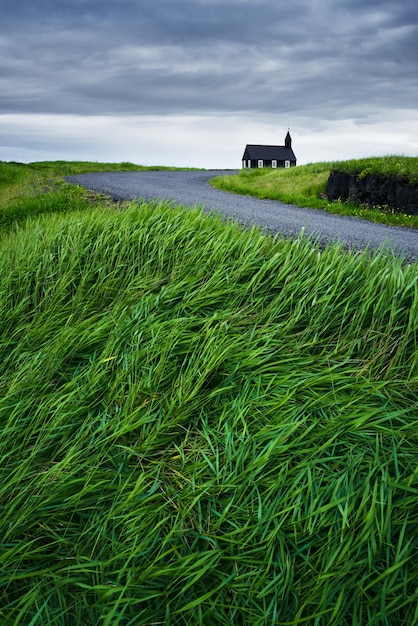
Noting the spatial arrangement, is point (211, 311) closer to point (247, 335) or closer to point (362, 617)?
point (247, 335)

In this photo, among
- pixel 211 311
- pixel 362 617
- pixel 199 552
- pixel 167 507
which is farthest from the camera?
pixel 211 311

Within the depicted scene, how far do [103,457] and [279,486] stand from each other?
3.90 feet

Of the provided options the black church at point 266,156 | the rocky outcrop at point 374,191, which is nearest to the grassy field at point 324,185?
the rocky outcrop at point 374,191

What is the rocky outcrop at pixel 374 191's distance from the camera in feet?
45.3

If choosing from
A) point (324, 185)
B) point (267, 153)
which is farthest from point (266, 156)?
point (324, 185)

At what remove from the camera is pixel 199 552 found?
9.55ft

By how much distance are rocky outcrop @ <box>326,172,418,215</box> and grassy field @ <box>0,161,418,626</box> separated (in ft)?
31.5

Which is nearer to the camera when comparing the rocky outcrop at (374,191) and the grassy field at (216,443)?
the grassy field at (216,443)

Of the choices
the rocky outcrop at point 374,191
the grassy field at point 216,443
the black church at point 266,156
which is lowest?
the grassy field at point 216,443

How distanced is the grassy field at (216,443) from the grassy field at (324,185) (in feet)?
30.1

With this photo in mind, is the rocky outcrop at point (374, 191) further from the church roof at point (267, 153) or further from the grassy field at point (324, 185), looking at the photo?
the church roof at point (267, 153)

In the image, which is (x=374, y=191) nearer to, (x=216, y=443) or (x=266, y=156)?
(x=216, y=443)

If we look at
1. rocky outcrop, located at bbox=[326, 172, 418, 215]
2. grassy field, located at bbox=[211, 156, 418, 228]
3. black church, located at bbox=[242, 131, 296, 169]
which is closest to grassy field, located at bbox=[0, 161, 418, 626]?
grassy field, located at bbox=[211, 156, 418, 228]

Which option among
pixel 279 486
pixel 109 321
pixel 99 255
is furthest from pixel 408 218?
pixel 279 486
